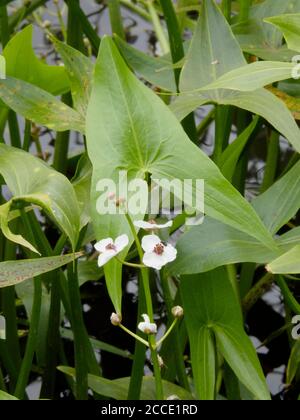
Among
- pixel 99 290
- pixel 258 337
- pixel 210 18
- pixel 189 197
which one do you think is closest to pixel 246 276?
pixel 258 337

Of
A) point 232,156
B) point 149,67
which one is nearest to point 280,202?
point 232,156

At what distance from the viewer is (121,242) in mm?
638

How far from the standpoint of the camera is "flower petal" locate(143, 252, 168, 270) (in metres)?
0.62

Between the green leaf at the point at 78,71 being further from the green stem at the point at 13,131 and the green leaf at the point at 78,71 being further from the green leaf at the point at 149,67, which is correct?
the green stem at the point at 13,131

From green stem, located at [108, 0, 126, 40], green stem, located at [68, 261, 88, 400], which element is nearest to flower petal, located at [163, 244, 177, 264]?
green stem, located at [68, 261, 88, 400]

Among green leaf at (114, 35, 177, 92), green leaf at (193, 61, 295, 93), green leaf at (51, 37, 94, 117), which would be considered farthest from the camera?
green leaf at (114, 35, 177, 92)

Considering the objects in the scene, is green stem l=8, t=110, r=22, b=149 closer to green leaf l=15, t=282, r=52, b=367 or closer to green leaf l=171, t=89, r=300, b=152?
green leaf l=15, t=282, r=52, b=367

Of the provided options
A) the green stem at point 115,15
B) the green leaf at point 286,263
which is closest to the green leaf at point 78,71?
the green leaf at point 286,263

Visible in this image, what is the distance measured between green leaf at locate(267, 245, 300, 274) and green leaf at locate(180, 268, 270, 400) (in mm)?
144

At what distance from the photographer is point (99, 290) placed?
133 centimetres

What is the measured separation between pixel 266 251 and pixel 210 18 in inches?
10.7

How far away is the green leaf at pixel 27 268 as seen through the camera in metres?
0.69

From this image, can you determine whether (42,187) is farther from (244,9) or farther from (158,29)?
(158,29)
